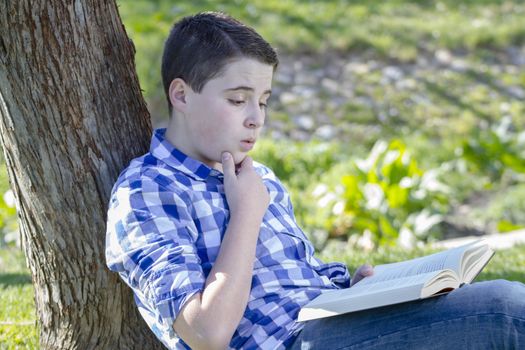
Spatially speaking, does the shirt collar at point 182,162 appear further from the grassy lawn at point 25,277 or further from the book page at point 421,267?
the grassy lawn at point 25,277

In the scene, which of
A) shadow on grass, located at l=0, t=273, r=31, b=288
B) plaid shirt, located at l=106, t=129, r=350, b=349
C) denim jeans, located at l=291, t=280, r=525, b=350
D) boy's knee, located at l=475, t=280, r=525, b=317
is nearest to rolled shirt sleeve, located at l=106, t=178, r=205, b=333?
plaid shirt, located at l=106, t=129, r=350, b=349

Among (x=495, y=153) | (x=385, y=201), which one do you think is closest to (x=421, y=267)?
(x=385, y=201)

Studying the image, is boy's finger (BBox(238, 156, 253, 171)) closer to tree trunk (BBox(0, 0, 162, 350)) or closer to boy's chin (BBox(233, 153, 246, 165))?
boy's chin (BBox(233, 153, 246, 165))

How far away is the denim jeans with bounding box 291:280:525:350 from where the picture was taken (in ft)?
6.49

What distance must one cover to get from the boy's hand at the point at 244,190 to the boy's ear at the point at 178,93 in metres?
0.20

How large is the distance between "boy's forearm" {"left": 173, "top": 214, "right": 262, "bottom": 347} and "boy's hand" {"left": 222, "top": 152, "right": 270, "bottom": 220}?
0.12 ft

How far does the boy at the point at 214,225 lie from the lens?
204 cm

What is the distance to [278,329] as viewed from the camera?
7.16 ft

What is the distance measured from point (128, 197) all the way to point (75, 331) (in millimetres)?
683

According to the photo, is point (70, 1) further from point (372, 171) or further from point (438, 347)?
point (372, 171)

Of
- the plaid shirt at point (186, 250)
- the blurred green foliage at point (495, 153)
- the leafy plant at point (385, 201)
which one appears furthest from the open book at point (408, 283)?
the blurred green foliage at point (495, 153)

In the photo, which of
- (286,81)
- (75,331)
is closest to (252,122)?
(75,331)

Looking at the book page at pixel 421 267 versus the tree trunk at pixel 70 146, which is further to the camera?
the tree trunk at pixel 70 146

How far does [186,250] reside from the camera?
6.88 feet
